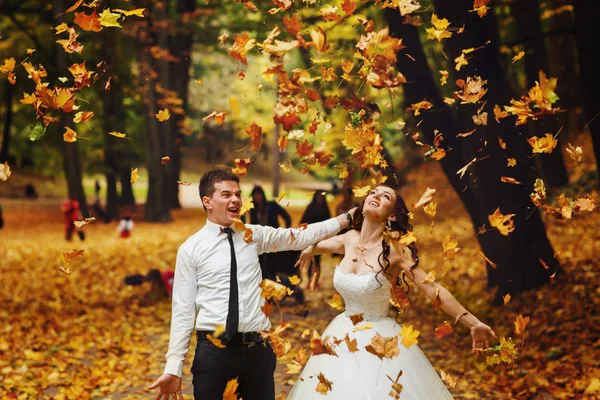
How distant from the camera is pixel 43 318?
13086 mm

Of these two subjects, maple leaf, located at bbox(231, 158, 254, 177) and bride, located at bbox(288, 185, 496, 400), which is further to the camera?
bride, located at bbox(288, 185, 496, 400)

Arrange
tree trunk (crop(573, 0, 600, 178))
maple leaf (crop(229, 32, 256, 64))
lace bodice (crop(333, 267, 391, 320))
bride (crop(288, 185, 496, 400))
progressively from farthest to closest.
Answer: tree trunk (crop(573, 0, 600, 178)) < lace bodice (crop(333, 267, 391, 320)) < bride (crop(288, 185, 496, 400)) < maple leaf (crop(229, 32, 256, 64))

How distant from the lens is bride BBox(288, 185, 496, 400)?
5.27 metres

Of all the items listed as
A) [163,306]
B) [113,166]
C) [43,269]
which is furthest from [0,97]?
[163,306]

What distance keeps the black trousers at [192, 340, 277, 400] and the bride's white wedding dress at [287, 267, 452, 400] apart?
0.65 m

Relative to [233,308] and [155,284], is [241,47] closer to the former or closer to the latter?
[233,308]

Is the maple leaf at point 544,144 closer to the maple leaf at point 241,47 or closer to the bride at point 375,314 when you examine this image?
the bride at point 375,314

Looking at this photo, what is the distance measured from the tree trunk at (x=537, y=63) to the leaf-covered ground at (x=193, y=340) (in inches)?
96.4

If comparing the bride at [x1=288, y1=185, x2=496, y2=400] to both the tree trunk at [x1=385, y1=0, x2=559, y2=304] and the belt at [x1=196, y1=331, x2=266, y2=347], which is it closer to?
the belt at [x1=196, y1=331, x2=266, y2=347]

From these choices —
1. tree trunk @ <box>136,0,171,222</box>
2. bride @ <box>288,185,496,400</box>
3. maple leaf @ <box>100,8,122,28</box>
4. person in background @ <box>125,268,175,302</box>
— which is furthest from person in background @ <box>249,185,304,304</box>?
tree trunk @ <box>136,0,171,222</box>

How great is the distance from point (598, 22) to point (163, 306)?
8.47m

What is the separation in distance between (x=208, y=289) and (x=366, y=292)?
1155 millimetres

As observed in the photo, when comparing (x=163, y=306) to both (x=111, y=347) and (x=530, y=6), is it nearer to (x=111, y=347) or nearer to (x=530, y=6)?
(x=111, y=347)

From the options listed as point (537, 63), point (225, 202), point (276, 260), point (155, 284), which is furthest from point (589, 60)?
point (537, 63)
